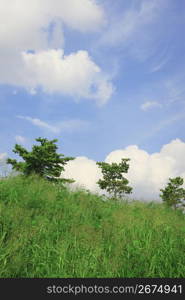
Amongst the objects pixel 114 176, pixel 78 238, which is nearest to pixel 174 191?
pixel 114 176

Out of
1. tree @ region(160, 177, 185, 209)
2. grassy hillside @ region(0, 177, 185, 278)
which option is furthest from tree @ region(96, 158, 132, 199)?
grassy hillside @ region(0, 177, 185, 278)

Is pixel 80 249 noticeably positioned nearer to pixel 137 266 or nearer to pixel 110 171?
pixel 137 266

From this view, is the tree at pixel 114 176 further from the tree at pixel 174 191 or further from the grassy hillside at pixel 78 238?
the grassy hillside at pixel 78 238

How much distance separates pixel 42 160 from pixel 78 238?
20200 millimetres

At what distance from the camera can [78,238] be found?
271 inches

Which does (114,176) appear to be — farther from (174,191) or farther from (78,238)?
(78,238)

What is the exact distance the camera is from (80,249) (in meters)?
6.26

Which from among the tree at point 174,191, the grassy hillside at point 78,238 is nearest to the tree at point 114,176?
the tree at point 174,191

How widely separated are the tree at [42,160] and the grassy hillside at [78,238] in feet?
52.1

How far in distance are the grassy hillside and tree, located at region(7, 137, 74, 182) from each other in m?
15.9

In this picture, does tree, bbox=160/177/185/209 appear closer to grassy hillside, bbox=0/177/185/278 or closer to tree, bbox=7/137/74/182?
tree, bbox=7/137/74/182

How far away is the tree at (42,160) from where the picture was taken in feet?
86.5

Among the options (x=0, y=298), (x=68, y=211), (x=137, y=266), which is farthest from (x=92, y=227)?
(x=0, y=298)

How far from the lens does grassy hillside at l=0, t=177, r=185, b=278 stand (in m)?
5.33
